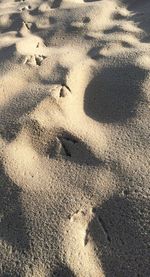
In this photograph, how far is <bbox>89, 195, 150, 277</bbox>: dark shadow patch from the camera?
1.16 meters

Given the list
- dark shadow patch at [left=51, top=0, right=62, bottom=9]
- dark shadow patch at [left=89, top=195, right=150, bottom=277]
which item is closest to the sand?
dark shadow patch at [left=89, top=195, right=150, bottom=277]

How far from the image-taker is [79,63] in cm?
187

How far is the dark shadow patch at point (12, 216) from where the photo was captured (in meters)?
1.26

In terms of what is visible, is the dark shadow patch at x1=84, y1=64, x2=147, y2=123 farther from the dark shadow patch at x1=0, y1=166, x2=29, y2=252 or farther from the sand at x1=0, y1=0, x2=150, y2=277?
the dark shadow patch at x1=0, y1=166, x2=29, y2=252

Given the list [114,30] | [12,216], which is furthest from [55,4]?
[12,216]

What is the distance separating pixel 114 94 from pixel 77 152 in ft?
1.09

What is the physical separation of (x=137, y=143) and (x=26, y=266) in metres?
0.54

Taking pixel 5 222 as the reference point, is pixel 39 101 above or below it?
above

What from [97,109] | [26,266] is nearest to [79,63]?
[97,109]

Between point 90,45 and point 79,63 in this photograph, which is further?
point 90,45

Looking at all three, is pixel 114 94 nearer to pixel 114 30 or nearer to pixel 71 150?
pixel 71 150

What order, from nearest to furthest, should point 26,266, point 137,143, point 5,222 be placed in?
point 26,266
point 5,222
point 137,143

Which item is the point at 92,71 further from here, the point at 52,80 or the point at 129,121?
the point at 129,121

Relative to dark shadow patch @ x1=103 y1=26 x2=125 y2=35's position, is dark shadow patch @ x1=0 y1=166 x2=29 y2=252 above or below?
below
